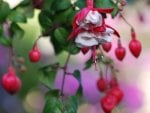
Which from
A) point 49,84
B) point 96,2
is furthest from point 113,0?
point 49,84

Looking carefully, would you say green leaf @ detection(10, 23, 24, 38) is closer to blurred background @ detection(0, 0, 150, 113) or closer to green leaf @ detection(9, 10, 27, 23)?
green leaf @ detection(9, 10, 27, 23)

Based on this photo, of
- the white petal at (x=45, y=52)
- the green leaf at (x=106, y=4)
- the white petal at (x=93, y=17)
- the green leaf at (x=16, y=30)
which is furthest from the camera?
the white petal at (x=45, y=52)

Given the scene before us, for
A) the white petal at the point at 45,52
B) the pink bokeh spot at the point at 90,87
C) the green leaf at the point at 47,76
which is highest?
the green leaf at the point at 47,76

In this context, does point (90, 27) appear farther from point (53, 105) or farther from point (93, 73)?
point (93, 73)

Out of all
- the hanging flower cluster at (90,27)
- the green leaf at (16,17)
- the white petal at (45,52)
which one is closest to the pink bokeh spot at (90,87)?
the white petal at (45,52)

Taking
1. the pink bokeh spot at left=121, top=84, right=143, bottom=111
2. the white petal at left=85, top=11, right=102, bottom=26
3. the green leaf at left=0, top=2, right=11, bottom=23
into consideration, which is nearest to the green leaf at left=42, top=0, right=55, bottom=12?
the green leaf at left=0, top=2, right=11, bottom=23

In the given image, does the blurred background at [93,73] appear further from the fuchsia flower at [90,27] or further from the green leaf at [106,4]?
the fuchsia flower at [90,27]

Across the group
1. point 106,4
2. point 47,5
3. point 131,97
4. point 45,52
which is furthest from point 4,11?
point 131,97

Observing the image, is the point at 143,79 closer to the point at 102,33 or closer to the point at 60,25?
the point at 60,25
